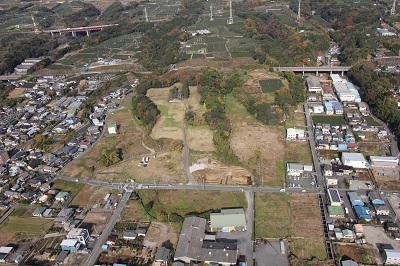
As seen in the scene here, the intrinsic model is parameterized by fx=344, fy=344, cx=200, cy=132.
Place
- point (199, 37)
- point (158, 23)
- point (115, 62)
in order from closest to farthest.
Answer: point (115, 62) < point (199, 37) < point (158, 23)

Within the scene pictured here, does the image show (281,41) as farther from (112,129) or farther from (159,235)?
(159,235)

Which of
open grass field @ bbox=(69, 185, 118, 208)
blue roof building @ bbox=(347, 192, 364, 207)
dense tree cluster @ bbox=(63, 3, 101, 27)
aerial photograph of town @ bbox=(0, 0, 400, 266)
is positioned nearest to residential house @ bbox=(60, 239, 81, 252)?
aerial photograph of town @ bbox=(0, 0, 400, 266)

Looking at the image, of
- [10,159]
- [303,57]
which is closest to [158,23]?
[303,57]

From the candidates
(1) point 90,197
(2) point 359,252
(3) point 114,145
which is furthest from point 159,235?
(3) point 114,145

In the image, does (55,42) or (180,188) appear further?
(55,42)

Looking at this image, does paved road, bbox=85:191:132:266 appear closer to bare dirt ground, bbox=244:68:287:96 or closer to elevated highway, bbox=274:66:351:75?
bare dirt ground, bbox=244:68:287:96

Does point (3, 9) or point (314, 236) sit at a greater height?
point (3, 9)

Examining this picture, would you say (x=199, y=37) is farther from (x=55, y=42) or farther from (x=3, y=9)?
(x=3, y=9)
